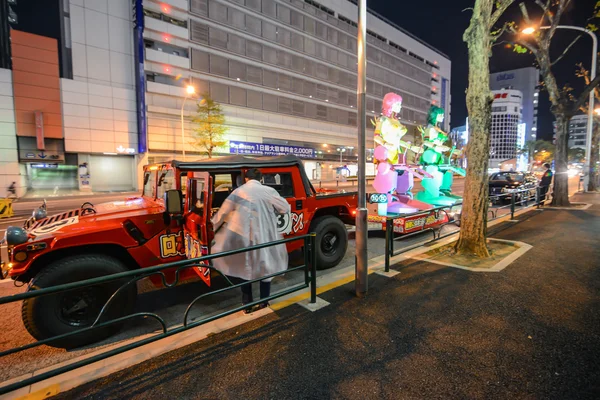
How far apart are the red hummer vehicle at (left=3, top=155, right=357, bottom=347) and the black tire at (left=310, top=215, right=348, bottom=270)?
336 millimetres

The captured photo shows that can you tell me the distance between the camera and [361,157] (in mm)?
4113

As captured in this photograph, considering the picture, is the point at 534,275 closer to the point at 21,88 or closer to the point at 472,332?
the point at 472,332

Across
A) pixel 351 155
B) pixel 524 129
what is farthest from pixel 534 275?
pixel 524 129

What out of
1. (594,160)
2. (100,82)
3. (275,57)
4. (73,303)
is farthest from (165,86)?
(594,160)

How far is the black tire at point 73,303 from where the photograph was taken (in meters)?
3.07

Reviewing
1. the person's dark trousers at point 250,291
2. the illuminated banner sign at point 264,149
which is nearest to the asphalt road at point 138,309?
the person's dark trousers at point 250,291

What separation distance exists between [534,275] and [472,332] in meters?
2.62

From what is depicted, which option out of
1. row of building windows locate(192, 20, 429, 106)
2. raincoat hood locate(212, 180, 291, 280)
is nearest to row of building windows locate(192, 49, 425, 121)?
row of building windows locate(192, 20, 429, 106)

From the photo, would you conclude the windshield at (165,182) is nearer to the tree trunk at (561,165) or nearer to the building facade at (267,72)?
the tree trunk at (561,165)

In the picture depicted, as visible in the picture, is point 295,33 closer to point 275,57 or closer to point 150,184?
point 275,57

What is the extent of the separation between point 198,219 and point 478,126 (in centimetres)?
560

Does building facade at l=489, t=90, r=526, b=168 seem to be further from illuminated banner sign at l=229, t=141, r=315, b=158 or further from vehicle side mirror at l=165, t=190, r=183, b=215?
vehicle side mirror at l=165, t=190, r=183, b=215

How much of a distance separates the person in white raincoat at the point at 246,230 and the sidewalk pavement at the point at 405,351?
2.18 ft

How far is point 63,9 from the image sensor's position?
83.9 ft
